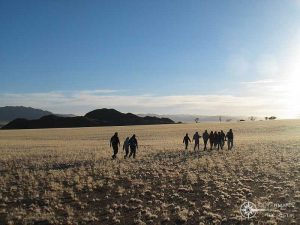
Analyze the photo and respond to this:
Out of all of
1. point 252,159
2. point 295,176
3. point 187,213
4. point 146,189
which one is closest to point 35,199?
point 146,189

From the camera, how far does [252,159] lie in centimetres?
2894

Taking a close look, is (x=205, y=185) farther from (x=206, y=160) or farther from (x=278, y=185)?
(x=206, y=160)

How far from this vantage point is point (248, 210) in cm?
1485

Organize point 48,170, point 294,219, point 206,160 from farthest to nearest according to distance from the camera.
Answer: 1. point 206,160
2. point 48,170
3. point 294,219

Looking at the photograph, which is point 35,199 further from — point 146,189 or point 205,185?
point 205,185

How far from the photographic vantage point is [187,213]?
14664 mm

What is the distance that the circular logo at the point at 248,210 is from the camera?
14.3m

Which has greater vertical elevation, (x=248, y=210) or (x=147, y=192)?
(x=147, y=192)

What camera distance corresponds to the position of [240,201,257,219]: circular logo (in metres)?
14.3

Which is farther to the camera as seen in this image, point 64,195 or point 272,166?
point 272,166

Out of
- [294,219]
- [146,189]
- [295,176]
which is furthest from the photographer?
[295,176]

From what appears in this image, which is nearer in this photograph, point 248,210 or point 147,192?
point 248,210

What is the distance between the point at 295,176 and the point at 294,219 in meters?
8.29

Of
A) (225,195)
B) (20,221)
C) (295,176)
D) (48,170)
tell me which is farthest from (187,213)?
(48,170)
